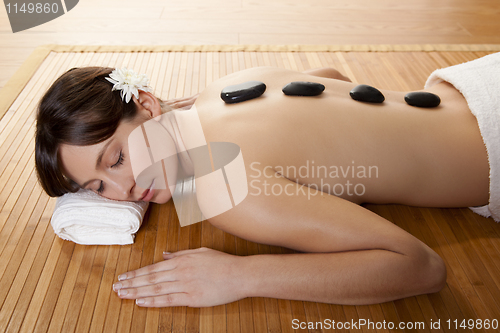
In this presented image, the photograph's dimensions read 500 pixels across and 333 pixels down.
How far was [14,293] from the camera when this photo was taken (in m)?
1.06

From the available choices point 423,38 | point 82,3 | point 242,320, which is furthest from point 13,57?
point 423,38

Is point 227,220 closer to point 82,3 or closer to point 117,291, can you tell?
point 117,291

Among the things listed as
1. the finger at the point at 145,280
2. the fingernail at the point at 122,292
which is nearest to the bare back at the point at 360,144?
the finger at the point at 145,280

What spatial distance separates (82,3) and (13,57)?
1.02 metres

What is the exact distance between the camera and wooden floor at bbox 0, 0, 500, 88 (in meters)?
2.39

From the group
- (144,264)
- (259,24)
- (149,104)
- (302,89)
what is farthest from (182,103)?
(259,24)

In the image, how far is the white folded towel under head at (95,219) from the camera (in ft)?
3.78

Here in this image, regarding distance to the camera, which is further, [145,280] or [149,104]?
[149,104]

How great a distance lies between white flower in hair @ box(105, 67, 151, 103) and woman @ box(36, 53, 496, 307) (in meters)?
0.02

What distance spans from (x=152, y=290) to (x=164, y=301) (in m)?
0.05

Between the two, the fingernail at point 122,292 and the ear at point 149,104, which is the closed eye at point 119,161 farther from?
the fingernail at point 122,292

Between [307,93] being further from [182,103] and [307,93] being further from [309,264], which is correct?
[182,103]

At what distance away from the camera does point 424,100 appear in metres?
1.19

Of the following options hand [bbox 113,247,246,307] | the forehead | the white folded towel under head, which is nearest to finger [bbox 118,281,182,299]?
hand [bbox 113,247,246,307]
